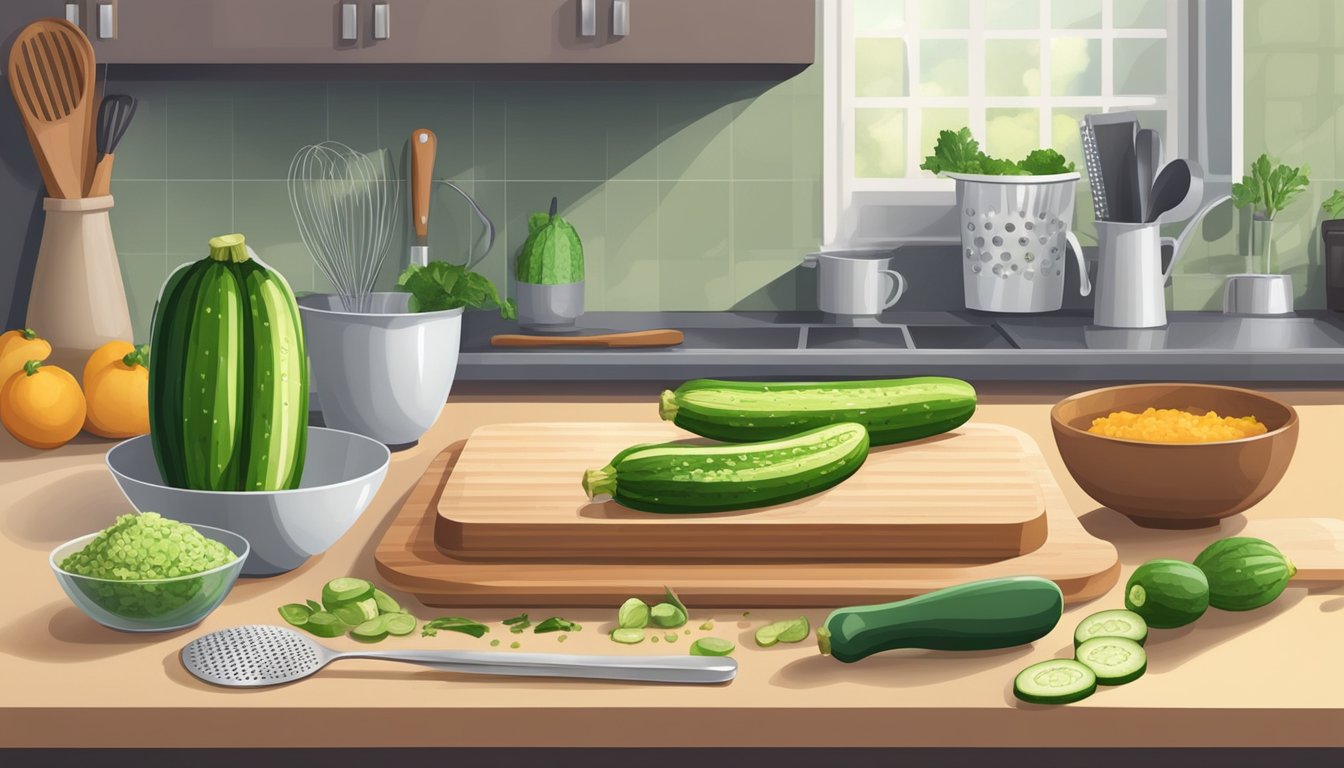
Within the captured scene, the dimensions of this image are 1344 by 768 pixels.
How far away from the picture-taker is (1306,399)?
8.08 feet

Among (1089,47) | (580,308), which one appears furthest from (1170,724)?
(1089,47)

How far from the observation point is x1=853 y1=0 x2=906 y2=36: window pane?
327cm

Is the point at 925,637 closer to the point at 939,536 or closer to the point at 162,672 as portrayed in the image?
the point at 939,536

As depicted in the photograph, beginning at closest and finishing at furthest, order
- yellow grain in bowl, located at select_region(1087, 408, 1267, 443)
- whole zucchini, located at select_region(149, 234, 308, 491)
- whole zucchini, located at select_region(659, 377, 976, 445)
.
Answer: whole zucchini, located at select_region(149, 234, 308, 491), yellow grain in bowl, located at select_region(1087, 408, 1267, 443), whole zucchini, located at select_region(659, 377, 976, 445)

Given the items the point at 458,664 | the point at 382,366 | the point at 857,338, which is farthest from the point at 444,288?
the point at 857,338

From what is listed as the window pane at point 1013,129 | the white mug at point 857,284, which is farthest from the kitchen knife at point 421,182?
the window pane at point 1013,129

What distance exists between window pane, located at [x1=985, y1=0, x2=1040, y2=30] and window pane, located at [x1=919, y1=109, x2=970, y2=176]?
20cm

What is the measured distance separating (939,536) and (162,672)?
1.91 ft

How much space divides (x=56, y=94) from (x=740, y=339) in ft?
4.26

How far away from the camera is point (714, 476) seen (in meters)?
1.19

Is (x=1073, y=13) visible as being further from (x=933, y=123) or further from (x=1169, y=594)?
(x=1169, y=594)

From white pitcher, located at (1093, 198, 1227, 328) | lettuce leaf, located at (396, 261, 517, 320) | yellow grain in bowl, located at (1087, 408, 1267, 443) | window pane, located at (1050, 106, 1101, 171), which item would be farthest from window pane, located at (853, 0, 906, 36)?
yellow grain in bowl, located at (1087, 408, 1267, 443)

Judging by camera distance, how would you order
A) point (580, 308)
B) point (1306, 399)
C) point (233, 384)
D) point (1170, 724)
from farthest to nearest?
point (580, 308), point (1306, 399), point (233, 384), point (1170, 724)

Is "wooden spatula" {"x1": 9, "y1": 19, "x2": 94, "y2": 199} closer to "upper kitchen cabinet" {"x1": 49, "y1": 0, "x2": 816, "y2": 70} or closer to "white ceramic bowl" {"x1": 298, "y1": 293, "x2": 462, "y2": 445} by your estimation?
"upper kitchen cabinet" {"x1": 49, "y1": 0, "x2": 816, "y2": 70}
